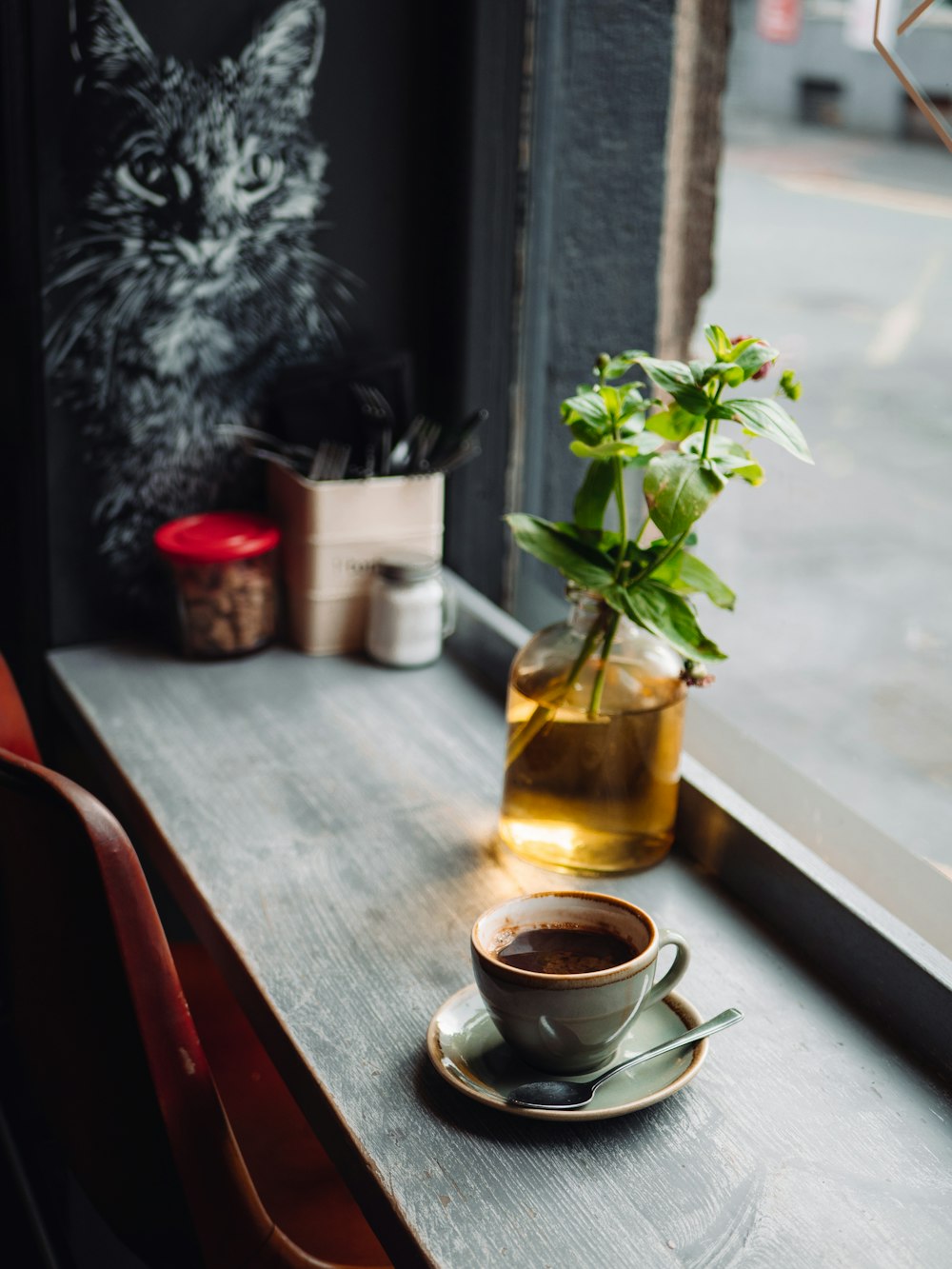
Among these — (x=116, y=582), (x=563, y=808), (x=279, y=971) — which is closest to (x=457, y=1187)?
(x=279, y=971)

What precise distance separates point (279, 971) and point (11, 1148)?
0.50 m

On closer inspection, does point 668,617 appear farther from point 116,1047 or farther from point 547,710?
point 116,1047

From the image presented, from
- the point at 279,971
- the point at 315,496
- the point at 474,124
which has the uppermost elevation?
the point at 474,124

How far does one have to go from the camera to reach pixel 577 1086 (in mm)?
877

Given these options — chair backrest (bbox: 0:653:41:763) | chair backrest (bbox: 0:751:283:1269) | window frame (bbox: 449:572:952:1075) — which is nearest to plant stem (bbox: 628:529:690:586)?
window frame (bbox: 449:572:952:1075)

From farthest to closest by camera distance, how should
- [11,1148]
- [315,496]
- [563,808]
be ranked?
[315,496] → [11,1148] → [563,808]

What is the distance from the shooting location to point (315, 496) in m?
1.50

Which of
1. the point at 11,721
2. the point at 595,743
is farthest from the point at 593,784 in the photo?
the point at 11,721

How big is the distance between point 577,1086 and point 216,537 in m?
0.83

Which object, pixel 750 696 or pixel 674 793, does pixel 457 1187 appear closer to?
pixel 674 793

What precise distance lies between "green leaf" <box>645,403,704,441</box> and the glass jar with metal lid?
51 cm

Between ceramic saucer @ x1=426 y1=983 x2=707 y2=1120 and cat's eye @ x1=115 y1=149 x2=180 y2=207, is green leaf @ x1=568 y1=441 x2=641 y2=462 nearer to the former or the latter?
ceramic saucer @ x1=426 y1=983 x2=707 y2=1120

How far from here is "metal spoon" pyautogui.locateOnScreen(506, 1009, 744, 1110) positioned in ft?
2.84

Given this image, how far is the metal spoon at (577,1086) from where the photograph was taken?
0.86 meters
